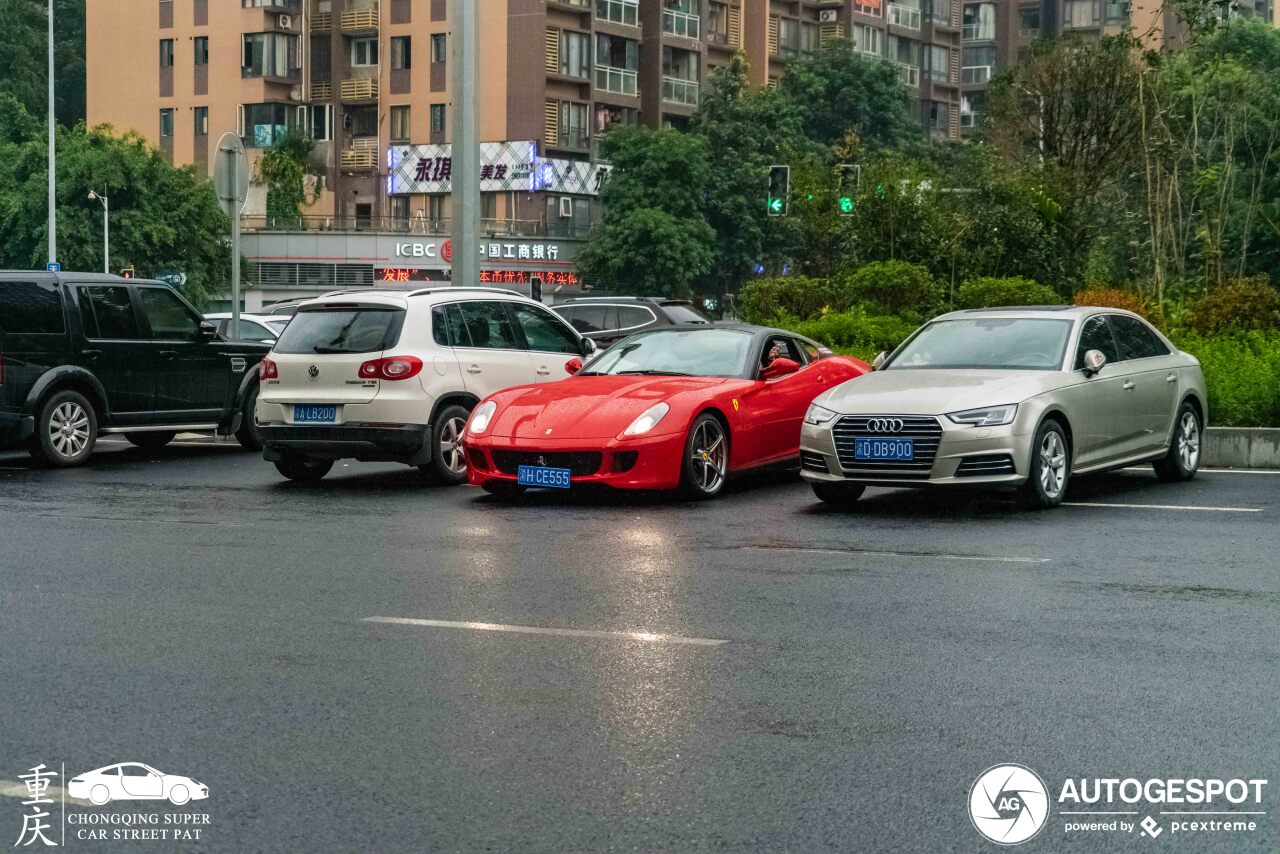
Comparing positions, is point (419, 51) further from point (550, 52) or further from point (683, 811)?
point (683, 811)

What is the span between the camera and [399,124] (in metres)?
74.1

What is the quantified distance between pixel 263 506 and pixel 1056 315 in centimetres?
619

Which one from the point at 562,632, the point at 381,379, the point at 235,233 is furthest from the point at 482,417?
the point at 235,233

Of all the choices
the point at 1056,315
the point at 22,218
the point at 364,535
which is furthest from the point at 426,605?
the point at 22,218

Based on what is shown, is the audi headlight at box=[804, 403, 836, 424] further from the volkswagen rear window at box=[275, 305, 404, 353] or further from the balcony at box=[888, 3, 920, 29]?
the balcony at box=[888, 3, 920, 29]

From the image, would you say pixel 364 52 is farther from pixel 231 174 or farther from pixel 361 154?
pixel 231 174

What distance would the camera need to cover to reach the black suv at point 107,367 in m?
17.2

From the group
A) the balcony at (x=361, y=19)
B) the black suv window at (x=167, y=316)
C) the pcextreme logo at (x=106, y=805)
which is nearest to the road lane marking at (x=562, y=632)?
the pcextreme logo at (x=106, y=805)

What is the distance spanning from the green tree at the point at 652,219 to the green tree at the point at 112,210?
561 inches

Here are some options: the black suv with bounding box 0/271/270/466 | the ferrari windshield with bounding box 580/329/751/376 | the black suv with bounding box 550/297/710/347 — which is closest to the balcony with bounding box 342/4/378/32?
the black suv with bounding box 550/297/710/347

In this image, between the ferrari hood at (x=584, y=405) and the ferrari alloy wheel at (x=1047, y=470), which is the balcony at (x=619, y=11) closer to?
the ferrari hood at (x=584, y=405)

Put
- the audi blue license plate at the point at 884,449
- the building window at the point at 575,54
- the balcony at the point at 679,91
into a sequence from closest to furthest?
1. the audi blue license plate at the point at 884,449
2. the building window at the point at 575,54
3. the balcony at the point at 679,91

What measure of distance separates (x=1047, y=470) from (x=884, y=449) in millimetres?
1206

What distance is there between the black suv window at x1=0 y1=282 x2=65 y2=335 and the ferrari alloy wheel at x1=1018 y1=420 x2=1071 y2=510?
946 centimetres
